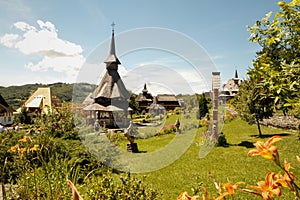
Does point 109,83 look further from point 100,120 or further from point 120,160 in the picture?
point 120,160

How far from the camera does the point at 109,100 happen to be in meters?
10.9

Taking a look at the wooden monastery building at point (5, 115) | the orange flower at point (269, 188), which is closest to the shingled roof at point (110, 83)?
the orange flower at point (269, 188)

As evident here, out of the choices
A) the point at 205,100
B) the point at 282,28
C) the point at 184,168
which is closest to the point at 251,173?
the point at 184,168

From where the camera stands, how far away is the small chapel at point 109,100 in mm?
9719

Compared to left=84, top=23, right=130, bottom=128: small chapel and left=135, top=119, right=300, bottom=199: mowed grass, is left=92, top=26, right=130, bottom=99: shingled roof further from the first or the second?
left=135, top=119, right=300, bottom=199: mowed grass

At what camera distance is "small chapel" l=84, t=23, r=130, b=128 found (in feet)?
31.9

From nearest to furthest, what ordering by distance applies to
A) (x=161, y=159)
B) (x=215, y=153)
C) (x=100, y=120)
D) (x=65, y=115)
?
1. (x=65, y=115)
2. (x=161, y=159)
3. (x=215, y=153)
4. (x=100, y=120)

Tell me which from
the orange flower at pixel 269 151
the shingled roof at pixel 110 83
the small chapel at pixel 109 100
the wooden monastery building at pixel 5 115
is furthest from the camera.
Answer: the wooden monastery building at pixel 5 115

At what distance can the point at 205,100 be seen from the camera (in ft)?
68.5

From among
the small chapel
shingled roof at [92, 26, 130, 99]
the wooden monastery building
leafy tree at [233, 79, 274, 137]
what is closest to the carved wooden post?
leafy tree at [233, 79, 274, 137]

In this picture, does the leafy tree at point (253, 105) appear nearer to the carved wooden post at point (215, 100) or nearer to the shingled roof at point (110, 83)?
the carved wooden post at point (215, 100)

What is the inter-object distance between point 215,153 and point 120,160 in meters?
4.17

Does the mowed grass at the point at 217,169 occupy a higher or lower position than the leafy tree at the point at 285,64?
lower

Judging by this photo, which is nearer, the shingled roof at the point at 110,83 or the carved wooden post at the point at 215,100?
the shingled roof at the point at 110,83
